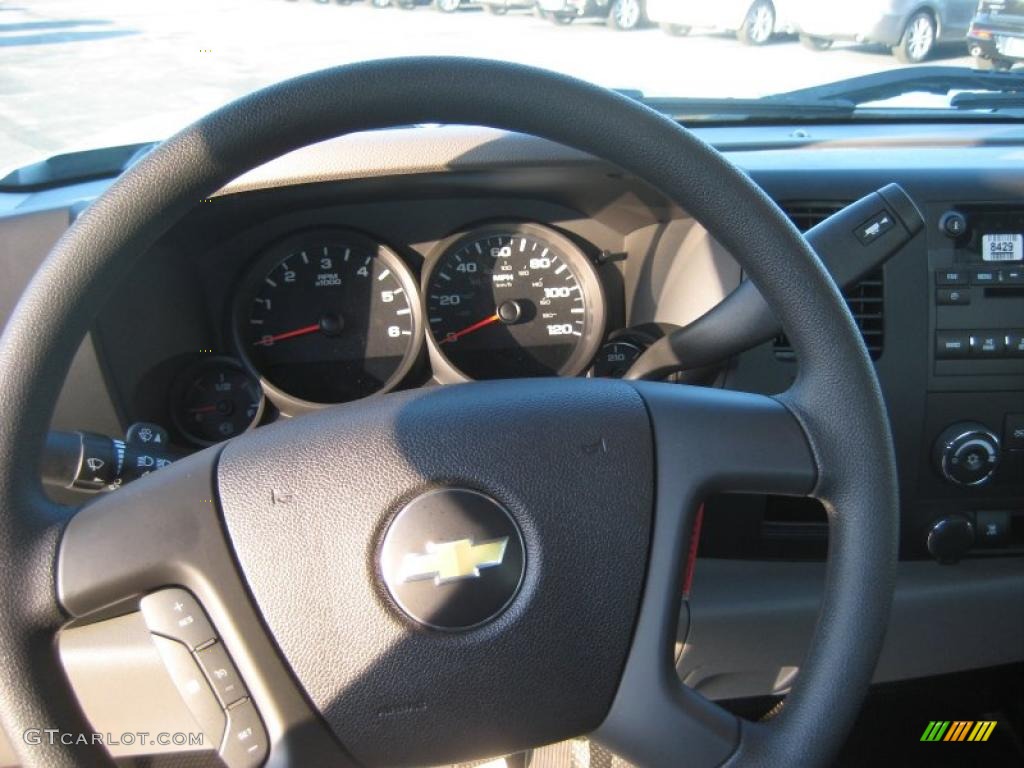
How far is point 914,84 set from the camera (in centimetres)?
264

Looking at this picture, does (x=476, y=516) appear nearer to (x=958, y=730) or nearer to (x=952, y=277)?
(x=952, y=277)

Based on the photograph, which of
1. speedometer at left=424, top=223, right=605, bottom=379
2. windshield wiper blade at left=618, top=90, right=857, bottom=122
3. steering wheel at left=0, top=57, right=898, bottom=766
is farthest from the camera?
windshield wiper blade at left=618, top=90, right=857, bottom=122

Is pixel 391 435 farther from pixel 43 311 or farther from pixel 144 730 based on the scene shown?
pixel 144 730

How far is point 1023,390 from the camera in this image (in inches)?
80.4

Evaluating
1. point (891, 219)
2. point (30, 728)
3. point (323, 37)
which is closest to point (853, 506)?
point (891, 219)

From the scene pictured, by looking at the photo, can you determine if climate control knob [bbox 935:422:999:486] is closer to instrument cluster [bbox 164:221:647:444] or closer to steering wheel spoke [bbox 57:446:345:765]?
instrument cluster [bbox 164:221:647:444]

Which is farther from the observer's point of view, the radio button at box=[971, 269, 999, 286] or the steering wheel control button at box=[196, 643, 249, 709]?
the radio button at box=[971, 269, 999, 286]

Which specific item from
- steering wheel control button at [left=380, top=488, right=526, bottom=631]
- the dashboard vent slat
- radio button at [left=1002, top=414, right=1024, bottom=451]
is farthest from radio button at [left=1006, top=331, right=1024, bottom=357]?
steering wheel control button at [left=380, top=488, right=526, bottom=631]

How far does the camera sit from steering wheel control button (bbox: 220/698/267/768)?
3.72 feet

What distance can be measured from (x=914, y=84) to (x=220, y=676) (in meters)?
2.26

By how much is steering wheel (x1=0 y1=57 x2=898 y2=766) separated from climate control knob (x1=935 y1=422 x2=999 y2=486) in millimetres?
910

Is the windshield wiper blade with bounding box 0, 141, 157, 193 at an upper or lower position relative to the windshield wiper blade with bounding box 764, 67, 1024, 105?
lower

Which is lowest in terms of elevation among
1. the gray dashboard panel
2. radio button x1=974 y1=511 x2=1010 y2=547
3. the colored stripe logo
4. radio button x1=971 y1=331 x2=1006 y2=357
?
the colored stripe logo

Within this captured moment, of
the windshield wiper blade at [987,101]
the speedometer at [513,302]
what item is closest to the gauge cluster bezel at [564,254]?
the speedometer at [513,302]
